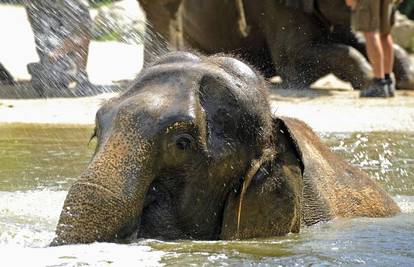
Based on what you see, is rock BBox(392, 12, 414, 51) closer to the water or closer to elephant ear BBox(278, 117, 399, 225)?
the water

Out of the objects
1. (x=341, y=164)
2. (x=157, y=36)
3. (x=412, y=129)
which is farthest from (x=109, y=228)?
(x=157, y=36)

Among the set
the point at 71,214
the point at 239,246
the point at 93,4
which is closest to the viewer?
the point at 71,214

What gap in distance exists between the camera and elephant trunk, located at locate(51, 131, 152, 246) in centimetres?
508

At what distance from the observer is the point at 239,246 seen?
5566 mm

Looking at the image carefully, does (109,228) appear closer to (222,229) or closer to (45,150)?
(222,229)

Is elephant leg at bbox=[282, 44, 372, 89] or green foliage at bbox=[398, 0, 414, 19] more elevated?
green foliage at bbox=[398, 0, 414, 19]

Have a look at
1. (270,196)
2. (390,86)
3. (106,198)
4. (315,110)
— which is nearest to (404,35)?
(390,86)

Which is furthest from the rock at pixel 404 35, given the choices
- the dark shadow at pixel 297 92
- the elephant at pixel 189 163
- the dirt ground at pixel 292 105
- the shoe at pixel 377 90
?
the elephant at pixel 189 163

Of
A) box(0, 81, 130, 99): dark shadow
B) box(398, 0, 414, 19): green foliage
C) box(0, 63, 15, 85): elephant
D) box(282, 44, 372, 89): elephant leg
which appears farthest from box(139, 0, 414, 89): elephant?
box(398, 0, 414, 19): green foliage

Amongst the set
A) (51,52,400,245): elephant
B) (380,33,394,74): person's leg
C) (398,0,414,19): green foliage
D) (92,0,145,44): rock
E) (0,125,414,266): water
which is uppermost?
(398,0,414,19): green foliage

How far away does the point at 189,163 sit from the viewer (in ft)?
17.9

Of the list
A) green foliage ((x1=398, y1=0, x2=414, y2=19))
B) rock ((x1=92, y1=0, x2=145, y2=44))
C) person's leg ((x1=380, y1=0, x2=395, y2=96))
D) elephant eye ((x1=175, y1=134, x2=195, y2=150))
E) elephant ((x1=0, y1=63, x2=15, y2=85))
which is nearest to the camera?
elephant eye ((x1=175, y1=134, x2=195, y2=150))

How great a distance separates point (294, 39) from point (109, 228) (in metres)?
10.3

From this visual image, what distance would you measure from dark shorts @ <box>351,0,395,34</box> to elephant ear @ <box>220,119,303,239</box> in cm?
851
